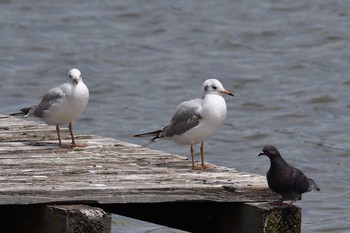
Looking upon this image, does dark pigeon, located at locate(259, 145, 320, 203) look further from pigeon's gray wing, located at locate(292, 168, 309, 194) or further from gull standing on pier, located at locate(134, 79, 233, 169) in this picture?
gull standing on pier, located at locate(134, 79, 233, 169)

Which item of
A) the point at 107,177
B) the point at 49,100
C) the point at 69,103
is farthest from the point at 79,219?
the point at 49,100

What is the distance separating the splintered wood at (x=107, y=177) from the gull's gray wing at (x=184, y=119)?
0.63ft

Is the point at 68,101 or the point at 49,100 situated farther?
the point at 49,100

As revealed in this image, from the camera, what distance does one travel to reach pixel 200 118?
7.63 metres

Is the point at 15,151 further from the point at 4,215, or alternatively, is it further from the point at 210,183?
the point at 210,183

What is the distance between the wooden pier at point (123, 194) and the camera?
6.29 metres

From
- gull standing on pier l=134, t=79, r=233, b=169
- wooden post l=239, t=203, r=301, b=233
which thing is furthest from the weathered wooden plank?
gull standing on pier l=134, t=79, r=233, b=169

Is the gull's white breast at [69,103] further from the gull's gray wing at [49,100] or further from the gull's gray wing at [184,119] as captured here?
the gull's gray wing at [184,119]

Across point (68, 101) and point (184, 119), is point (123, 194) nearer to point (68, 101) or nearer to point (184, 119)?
point (184, 119)

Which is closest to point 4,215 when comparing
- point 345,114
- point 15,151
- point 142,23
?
point 15,151

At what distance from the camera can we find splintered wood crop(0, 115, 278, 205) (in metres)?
6.40

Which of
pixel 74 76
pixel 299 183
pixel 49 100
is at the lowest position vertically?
pixel 299 183

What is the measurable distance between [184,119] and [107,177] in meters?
1.01

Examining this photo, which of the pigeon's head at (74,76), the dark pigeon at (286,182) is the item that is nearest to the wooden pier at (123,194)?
the dark pigeon at (286,182)
